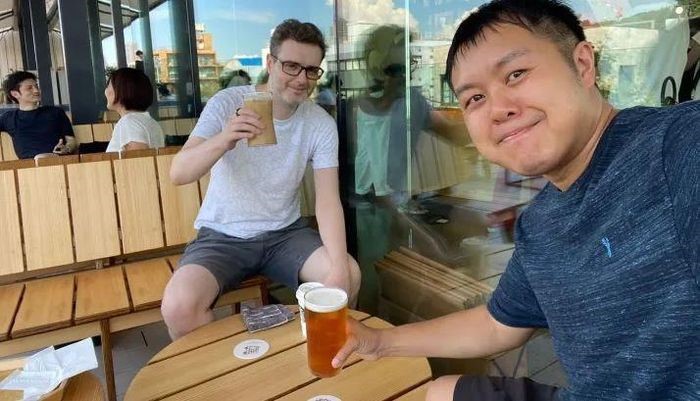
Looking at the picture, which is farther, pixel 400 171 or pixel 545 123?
pixel 400 171

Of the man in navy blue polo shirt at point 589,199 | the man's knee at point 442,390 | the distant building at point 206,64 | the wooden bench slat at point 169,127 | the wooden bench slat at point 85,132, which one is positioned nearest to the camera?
the man in navy blue polo shirt at point 589,199

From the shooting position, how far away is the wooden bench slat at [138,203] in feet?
8.55

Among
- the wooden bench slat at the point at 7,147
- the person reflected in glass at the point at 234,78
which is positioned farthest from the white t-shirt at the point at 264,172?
the wooden bench slat at the point at 7,147

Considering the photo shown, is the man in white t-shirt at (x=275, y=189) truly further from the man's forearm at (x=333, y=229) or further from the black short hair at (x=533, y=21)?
the black short hair at (x=533, y=21)

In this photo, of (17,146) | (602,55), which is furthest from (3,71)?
(602,55)

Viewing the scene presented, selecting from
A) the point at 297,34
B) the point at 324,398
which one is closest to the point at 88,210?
the point at 297,34

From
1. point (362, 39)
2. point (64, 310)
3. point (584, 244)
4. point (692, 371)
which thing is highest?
point (362, 39)

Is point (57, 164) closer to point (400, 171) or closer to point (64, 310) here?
point (64, 310)

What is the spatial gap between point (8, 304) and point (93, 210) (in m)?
0.57

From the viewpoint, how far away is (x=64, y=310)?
209cm

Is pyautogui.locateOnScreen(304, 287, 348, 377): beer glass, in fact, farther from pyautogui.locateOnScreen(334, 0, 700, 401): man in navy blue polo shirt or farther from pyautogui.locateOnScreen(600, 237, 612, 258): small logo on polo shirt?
pyautogui.locateOnScreen(600, 237, 612, 258): small logo on polo shirt

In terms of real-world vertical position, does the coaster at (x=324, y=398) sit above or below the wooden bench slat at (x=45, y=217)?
below

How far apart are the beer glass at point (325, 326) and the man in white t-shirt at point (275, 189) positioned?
2.86 feet

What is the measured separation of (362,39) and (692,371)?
2190mm
